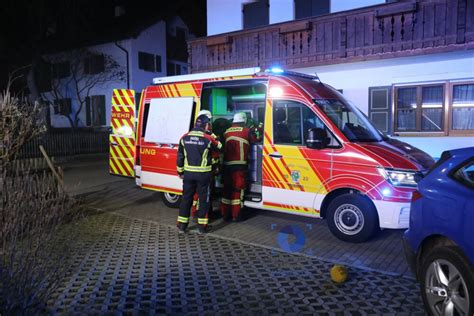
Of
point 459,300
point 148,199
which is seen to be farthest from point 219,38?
point 459,300

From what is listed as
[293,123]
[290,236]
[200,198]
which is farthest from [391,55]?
[200,198]

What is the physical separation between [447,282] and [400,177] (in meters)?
2.39

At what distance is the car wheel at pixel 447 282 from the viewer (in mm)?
3061

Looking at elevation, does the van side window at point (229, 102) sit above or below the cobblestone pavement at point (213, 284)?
above

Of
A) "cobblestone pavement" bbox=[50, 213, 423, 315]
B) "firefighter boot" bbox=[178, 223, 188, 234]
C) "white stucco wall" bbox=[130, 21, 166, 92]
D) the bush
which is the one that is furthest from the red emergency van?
"white stucco wall" bbox=[130, 21, 166, 92]

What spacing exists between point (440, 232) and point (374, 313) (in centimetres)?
101

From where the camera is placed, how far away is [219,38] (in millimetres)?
14680

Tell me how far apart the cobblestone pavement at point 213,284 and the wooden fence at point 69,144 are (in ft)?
42.1

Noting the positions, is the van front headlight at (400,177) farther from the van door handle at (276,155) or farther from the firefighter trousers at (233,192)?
the firefighter trousers at (233,192)

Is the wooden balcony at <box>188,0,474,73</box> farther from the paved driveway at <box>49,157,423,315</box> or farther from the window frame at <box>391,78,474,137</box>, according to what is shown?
the paved driveway at <box>49,157,423,315</box>

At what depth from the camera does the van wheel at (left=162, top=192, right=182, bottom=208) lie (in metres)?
8.26

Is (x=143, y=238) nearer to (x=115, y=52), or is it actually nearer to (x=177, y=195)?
(x=177, y=195)

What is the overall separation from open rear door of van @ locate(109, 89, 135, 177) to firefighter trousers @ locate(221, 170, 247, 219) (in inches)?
136

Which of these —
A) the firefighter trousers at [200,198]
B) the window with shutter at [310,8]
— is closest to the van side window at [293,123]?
the firefighter trousers at [200,198]
